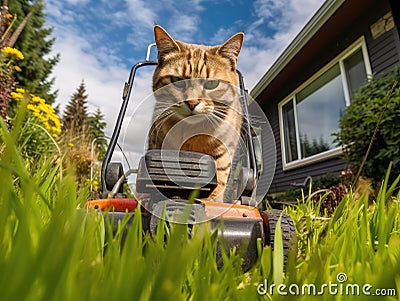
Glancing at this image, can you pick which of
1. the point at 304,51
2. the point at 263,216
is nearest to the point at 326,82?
the point at 304,51

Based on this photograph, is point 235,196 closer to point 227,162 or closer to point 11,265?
point 227,162

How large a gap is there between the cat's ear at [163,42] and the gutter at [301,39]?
4.39 m

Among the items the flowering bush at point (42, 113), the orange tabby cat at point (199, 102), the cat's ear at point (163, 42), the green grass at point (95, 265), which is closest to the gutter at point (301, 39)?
the orange tabby cat at point (199, 102)

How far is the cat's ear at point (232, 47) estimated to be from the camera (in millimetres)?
2027

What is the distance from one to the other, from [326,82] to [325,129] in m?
1.05

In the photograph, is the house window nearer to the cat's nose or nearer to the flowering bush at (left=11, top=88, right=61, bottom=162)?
the cat's nose

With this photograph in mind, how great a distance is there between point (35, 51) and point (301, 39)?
12906 millimetres

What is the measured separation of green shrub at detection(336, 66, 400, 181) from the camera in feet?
11.0

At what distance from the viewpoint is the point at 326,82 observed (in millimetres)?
6703

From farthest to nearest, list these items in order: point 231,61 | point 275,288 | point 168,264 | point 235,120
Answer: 1. point 231,61
2. point 235,120
3. point 275,288
4. point 168,264

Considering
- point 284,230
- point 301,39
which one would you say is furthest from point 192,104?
point 301,39

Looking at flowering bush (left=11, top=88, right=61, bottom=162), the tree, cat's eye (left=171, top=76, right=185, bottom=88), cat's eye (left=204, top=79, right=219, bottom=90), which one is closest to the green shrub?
cat's eye (left=204, top=79, right=219, bottom=90)

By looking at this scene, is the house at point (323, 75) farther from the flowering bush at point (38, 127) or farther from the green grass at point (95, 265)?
the green grass at point (95, 265)

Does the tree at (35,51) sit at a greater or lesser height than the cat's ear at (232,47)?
greater
